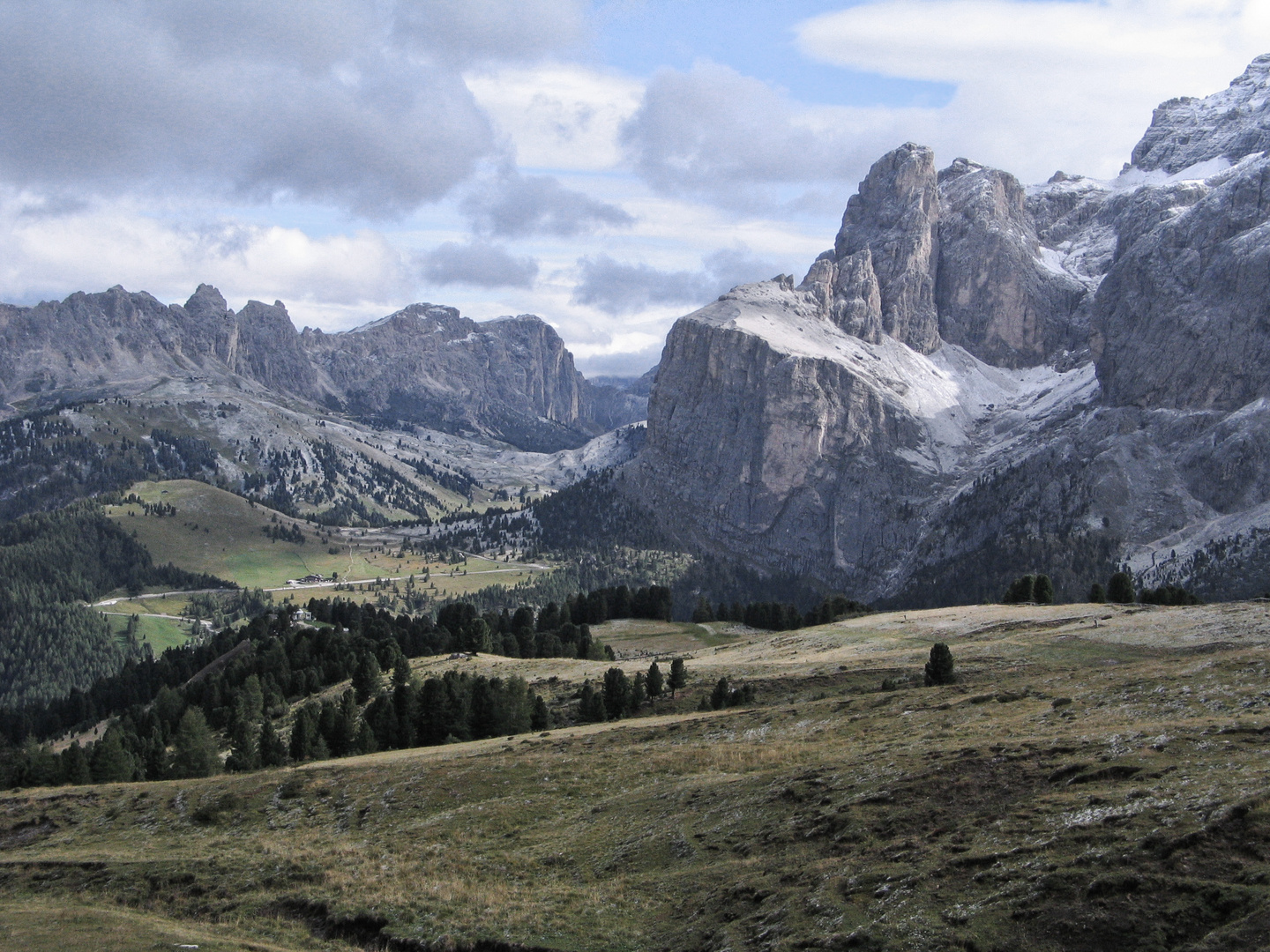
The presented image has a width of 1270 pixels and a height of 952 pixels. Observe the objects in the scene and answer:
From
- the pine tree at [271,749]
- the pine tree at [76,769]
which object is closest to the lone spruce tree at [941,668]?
the pine tree at [271,749]

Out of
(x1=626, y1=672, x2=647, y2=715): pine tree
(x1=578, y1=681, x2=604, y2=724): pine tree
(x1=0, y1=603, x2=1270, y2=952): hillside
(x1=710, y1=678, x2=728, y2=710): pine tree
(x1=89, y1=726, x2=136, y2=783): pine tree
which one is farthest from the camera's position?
(x1=89, y1=726, x2=136, y2=783): pine tree

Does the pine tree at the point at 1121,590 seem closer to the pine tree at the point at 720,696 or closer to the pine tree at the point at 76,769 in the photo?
the pine tree at the point at 720,696

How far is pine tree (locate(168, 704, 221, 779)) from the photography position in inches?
3388

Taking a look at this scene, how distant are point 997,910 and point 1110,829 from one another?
471 cm

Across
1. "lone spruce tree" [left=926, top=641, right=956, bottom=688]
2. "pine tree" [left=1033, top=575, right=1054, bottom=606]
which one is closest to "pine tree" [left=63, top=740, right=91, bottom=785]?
"lone spruce tree" [left=926, top=641, right=956, bottom=688]

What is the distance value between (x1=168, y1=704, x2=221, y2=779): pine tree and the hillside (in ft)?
79.0

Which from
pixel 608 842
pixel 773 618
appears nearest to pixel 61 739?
pixel 773 618

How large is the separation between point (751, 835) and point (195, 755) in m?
65.7

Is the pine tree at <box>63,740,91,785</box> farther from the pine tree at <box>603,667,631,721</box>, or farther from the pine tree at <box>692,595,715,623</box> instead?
the pine tree at <box>692,595,715,623</box>

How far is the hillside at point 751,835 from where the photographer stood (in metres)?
25.1

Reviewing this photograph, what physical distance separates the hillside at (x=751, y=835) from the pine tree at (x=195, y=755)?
2409 centimetres

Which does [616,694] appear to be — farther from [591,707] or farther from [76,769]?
[76,769]

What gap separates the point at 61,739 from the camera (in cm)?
15962

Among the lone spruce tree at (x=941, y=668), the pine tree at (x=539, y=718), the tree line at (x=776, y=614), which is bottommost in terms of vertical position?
the tree line at (x=776, y=614)
